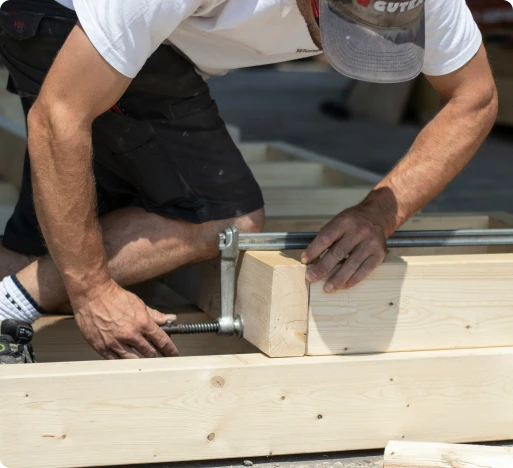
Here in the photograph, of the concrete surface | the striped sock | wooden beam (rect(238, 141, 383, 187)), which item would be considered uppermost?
the striped sock

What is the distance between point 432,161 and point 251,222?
1.89 feet

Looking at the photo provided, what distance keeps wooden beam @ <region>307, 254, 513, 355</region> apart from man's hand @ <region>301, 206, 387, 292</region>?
41mm

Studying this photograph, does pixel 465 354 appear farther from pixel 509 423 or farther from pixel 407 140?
pixel 407 140

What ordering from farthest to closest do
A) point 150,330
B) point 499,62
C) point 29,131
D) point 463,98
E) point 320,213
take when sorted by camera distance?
point 499,62
point 320,213
point 463,98
point 150,330
point 29,131

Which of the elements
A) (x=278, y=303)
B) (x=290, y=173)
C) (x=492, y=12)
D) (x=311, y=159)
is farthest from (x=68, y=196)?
(x=492, y=12)

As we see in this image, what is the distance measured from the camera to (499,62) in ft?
27.0

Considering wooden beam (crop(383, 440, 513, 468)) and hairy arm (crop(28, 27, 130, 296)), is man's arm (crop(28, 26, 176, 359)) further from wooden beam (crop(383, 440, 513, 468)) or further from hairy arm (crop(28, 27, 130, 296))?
wooden beam (crop(383, 440, 513, 468))

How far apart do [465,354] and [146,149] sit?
1.06 meters

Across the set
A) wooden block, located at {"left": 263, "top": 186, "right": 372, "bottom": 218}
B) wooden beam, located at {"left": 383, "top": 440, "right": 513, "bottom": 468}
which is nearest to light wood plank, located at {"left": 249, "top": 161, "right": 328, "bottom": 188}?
wooden block, located at {"left": 263, "top": 186, "right": 372, "bottom": 218}

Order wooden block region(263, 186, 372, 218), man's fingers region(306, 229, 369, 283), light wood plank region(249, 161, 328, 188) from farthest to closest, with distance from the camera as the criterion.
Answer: light wood plank region(249, 161, 328, 188) < wooden block region(263, 186, 372, 218) < man's fingers region(306, 229, 369, 283)

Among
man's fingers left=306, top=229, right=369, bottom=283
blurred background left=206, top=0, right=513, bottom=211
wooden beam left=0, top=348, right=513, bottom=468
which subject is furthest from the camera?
blurred background left=206, top=0, right=513, bottom=211

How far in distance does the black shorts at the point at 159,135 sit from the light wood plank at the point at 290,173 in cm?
157

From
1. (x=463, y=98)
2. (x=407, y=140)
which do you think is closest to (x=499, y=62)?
(x=407, y=140)

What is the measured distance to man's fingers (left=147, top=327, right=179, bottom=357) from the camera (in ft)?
7.75
